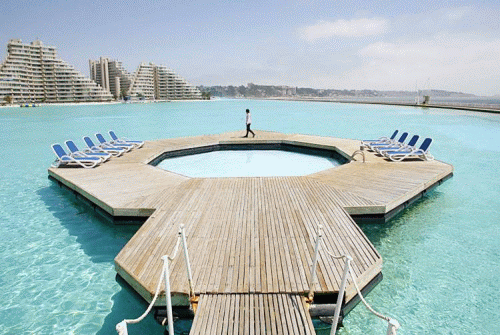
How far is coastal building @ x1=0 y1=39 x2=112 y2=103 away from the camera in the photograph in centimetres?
10350

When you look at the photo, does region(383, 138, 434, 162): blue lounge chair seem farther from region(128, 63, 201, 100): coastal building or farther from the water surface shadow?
region(128, 63, 201, 100): coastal building

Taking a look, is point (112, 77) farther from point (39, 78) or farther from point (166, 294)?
point (166, 294)

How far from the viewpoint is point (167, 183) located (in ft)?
30.4

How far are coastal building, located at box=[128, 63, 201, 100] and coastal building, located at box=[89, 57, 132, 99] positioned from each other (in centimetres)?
880

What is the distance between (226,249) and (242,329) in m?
1.82

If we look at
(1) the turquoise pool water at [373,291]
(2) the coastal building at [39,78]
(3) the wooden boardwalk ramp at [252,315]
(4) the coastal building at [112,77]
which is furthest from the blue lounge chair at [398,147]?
(4) the coastal building at [112,77]

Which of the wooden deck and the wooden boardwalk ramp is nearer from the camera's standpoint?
the wooden boardwalk ramp

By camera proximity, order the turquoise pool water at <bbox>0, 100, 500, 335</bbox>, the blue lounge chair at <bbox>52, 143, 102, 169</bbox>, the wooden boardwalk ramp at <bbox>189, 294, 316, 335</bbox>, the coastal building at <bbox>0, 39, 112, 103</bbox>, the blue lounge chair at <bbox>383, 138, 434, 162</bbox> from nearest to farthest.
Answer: the wooden boardwalk ramp at <bbox>189, 294, 316, 335</bbox> < the turquoise pool water at <bbox>0, 100, 500, 335</bbox> < the blue lounge chair at <bbox>52, 143, 102, 169</bbox> < the blue lounge chair at <bbox>383, 138, 434, 162</bbox> < the coastal building at <bbox>0, 39, 112, 103</bbox>

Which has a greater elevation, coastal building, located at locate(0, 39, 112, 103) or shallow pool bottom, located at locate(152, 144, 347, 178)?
coastal building, located at locate(0, 39, 112, 103)

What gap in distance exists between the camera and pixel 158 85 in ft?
510

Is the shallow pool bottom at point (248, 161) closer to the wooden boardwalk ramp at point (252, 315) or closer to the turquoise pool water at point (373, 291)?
the turquoise pool water at point (373, 291)

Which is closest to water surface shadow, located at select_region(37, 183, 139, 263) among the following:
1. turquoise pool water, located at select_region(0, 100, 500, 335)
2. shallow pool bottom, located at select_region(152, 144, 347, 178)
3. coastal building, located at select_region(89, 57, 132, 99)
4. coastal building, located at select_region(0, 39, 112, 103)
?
turquoise pool water, located at select_region(0, 100, 500, 335)

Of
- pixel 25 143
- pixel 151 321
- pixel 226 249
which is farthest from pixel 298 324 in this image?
pixel 25 143

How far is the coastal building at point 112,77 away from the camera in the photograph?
153875 millimetres
